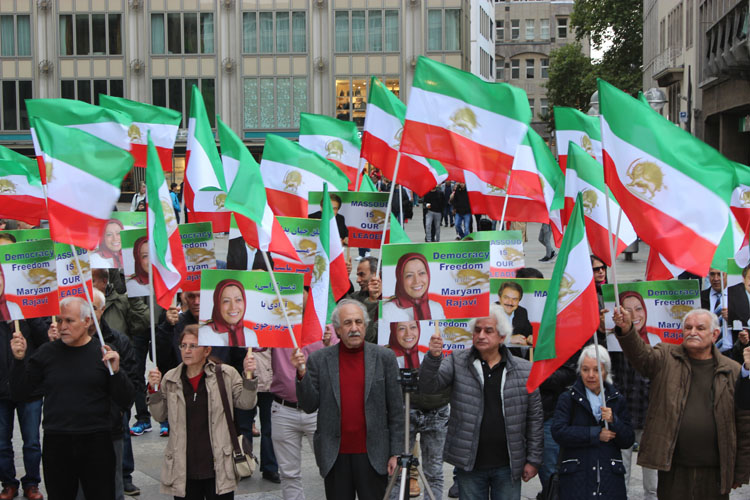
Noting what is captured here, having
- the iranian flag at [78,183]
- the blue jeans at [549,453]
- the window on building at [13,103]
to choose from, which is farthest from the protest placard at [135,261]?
the window on building at [13,103]

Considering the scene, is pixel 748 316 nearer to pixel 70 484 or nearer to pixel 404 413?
pixel 404 413

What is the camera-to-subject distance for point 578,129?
1220cm

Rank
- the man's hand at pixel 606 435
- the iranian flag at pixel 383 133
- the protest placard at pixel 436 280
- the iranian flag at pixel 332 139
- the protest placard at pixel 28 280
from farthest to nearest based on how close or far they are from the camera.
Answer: the iranian flag at pixel 332 139 < the iranian flag at pixel 383 133 < the protest placard at pixel 28 280 < the protest placard at pixel 436 280 < the man's hand at pixel 606 435

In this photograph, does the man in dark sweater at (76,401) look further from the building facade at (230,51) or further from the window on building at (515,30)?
the window on building at (515,30)

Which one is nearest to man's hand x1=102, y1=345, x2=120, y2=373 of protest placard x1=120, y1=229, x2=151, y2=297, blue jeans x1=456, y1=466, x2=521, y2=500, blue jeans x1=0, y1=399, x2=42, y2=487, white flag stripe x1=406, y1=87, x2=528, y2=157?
blue jeans x1=0, y1=399, x2=42, y2=487

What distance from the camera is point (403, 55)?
51656 millimetres

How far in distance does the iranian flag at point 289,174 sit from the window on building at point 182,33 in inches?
1643

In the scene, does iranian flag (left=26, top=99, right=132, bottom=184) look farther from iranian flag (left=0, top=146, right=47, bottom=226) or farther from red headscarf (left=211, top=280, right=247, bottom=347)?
red headscarf (left=211, top=280, right=247, bottom=347)

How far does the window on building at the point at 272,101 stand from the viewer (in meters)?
51.8

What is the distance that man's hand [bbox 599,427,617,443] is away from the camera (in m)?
6.52

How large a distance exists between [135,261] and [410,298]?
Answer: 336 centimetres

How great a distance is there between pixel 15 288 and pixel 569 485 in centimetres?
436

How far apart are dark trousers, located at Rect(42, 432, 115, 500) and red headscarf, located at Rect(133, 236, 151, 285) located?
8.73ft

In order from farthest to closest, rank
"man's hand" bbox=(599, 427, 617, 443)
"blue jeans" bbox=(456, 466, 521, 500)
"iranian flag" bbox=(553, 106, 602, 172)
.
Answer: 1. "iranian flag" bbox=(553, 106, 602, 172)
2. "blue jeans" bbox=(456, 466, 521, 500)
3. "man's hand" bbox=(599, 427, 617, 443)
